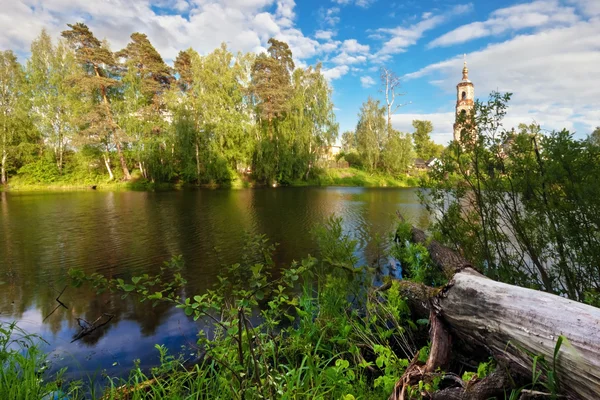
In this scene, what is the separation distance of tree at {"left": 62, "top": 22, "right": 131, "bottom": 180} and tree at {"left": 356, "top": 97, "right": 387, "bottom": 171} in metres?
29.5

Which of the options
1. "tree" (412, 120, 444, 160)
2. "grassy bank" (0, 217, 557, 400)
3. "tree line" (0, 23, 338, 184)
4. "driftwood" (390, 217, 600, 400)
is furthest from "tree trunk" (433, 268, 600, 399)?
"tree" (412, 120, 444, 160)

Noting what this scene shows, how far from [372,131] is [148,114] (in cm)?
2800

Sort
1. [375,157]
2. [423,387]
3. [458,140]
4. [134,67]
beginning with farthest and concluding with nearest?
[375,157]
[134,67]
[458,140]
[423,387]

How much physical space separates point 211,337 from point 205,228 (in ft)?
27.5

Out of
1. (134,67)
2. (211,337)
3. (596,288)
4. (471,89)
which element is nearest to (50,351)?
(211,337)

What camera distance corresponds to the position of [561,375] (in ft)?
4.98

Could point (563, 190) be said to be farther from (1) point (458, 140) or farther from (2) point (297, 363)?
(2) point (297, 363)

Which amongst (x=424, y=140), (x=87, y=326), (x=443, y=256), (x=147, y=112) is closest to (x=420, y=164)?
(x=424, y=140)

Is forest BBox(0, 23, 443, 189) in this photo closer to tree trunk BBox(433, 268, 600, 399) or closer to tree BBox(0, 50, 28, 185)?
tree BBox(0, 50, 28, 185)

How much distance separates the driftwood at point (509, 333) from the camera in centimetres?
145

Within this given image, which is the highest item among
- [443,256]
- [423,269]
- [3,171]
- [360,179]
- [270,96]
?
[270,96]

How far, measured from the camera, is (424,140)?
230 feet

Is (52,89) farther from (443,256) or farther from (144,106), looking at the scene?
(443,256)

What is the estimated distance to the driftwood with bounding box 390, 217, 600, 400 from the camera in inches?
56.9
